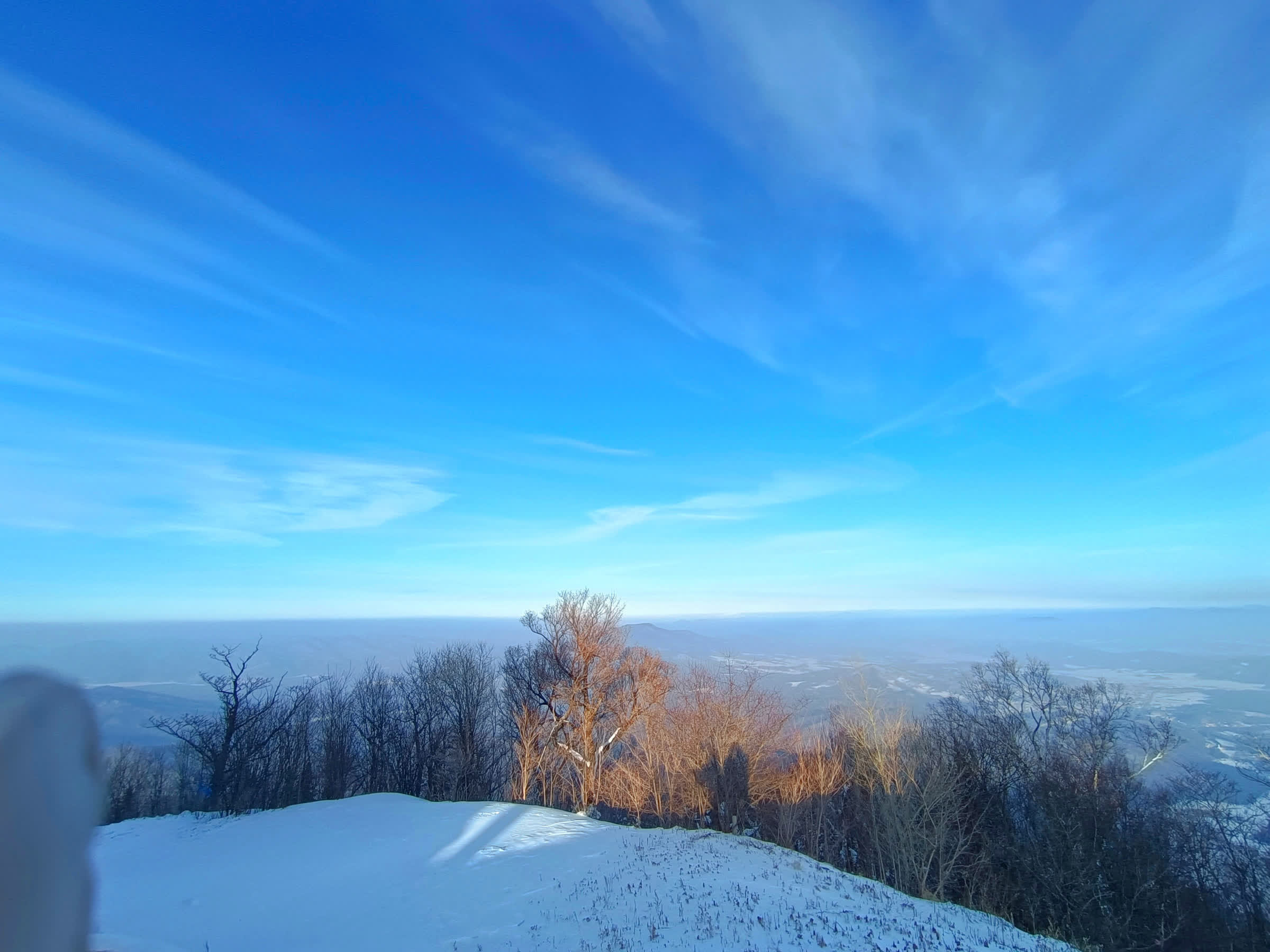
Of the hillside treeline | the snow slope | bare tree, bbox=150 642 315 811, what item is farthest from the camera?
bare tree, bbox=150 642 315 811

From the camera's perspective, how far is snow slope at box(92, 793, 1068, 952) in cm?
1006

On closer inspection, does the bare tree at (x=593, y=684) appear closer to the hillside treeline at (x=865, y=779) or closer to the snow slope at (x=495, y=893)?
the hillside treeline at (x=865, y=779)

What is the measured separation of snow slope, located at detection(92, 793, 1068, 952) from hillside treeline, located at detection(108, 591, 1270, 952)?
5.50m

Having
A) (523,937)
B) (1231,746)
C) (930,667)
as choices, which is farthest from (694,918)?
(930,667)

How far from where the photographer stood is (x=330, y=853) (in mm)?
17078

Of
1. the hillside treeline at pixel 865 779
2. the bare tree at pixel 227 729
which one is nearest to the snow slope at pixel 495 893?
the hillside treeline at pixel 865 779

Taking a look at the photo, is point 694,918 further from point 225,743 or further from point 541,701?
point 225,743

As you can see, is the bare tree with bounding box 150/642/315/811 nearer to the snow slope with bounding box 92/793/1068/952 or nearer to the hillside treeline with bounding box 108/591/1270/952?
the hillside treeline with bounding box 108/591/1270/952

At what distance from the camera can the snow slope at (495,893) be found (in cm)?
1006

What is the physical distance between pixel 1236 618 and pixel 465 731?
751ft

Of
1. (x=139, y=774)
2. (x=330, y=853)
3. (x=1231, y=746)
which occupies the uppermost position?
(x=330, y=853)

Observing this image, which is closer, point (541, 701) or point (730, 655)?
point (541, 701)

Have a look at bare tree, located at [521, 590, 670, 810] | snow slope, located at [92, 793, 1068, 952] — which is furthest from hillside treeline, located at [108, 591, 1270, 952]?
snow slope, located at [92, 793, 1068, 952]

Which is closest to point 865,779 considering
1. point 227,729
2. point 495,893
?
point 495,893
